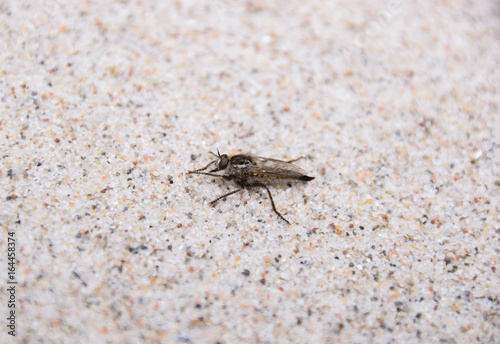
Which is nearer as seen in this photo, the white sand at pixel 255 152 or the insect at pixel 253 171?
the white sand at pixel 255 152

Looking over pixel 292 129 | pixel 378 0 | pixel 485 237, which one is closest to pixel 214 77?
pixel 292 129

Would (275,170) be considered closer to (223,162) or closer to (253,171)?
(253,171)

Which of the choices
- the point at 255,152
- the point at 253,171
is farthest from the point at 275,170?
the point at 255,152

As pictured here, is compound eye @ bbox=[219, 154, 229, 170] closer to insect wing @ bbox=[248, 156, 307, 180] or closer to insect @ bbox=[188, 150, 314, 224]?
insect @ bbox=[188, 150, 314, 224]

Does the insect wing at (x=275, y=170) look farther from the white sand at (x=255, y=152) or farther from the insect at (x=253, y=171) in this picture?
the white sand at (x=255, y=152)

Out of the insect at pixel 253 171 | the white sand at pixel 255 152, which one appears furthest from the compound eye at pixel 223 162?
the white sand at pixel 255 152

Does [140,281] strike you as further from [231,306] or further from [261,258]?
[261,258]

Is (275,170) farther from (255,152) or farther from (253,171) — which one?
(255,152)

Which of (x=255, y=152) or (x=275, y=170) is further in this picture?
(x=255, y=152)
